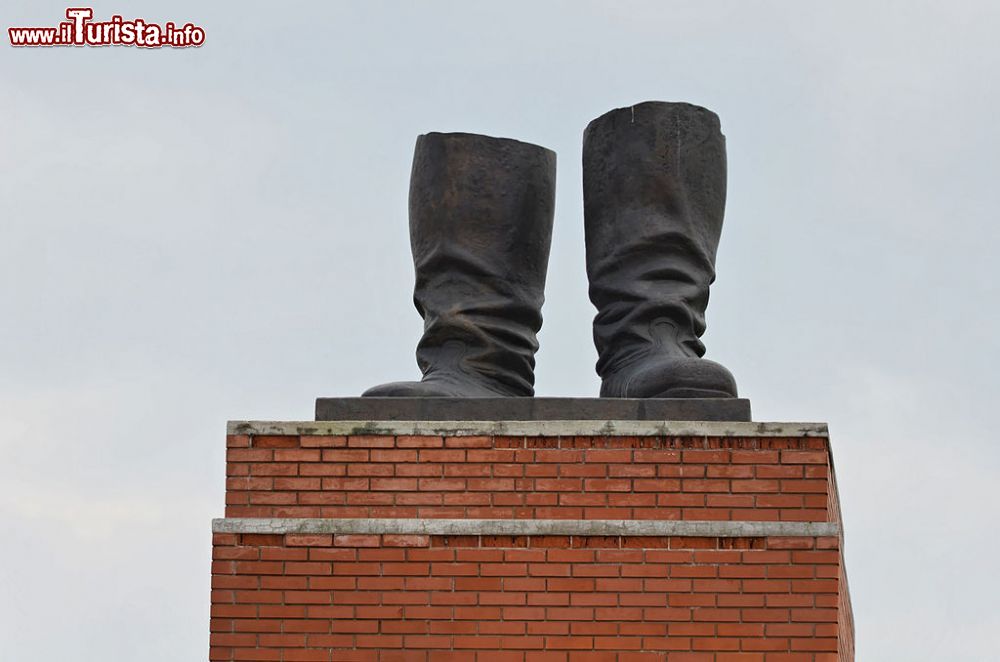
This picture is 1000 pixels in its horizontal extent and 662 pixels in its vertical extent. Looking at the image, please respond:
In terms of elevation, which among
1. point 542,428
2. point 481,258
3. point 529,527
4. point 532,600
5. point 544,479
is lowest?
point 532,600

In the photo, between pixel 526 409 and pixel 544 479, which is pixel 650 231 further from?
pixel 544 479

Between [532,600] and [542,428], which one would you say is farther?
[542,428]

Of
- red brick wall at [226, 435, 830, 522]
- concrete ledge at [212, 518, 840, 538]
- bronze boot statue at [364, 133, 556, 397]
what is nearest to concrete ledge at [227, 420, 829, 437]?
red brick wall at [226, 435, 830, 522]

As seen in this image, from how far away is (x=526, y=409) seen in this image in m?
8.50

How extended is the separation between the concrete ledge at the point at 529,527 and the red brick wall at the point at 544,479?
1.3 inches

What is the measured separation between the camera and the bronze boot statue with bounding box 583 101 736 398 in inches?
350

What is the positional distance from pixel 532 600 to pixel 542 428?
583mm

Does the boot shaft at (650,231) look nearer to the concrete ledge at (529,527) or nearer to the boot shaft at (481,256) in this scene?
the boot shaft at (481,256)

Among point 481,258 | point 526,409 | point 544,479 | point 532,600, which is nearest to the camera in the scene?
point 532,600

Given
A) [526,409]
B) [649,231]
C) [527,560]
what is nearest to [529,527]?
[527,560]

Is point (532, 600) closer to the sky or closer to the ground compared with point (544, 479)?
closer to the ground

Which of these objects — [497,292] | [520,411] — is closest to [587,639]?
[520,411]

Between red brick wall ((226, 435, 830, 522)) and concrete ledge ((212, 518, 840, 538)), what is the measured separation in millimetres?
33

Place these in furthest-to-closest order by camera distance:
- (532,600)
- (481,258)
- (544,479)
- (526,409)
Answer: (481,258), (526,409), (544,479), (532,600)
